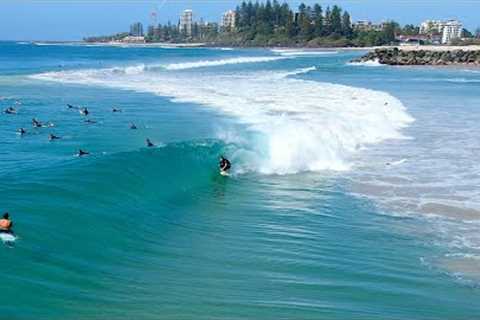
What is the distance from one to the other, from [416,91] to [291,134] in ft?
99.2

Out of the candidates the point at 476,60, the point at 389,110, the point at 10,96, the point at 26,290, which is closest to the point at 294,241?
the point at 26,290

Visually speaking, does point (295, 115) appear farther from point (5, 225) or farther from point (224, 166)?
point (5, 225)

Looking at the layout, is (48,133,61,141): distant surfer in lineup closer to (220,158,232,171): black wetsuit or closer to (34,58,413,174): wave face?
(34,58,413,174): wave face

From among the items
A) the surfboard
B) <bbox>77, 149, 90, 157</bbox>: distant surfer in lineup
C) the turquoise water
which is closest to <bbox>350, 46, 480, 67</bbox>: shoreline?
the turquoise water

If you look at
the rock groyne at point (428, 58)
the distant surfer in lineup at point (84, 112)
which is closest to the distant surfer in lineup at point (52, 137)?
the distant surfer in lineup at point (84, 112)

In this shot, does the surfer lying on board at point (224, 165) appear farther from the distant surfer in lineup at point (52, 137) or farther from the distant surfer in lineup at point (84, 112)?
the distant surfer in lineup at point (84, 112)

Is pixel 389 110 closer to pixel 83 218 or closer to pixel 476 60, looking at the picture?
pixel 83 218

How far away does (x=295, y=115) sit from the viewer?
1363 inches

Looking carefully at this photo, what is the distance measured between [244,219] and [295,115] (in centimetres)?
1876

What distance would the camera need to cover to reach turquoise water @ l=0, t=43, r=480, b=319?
10.8 metres

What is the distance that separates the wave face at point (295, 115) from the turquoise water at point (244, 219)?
0.15 meters

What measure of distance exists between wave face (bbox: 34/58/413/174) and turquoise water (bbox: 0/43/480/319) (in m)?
0.15

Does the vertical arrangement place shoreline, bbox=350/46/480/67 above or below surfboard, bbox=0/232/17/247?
above

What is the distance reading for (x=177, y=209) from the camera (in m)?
17.2
